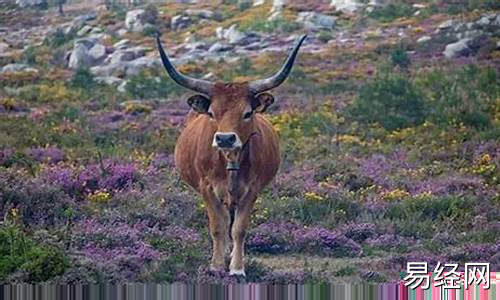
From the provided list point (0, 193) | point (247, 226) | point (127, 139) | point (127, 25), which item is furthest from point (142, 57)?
point (247, 226)

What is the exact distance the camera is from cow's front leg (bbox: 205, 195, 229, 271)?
10586 mm

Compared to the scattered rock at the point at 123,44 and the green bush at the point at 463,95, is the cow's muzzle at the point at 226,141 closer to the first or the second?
the green bush at the point at 463,95

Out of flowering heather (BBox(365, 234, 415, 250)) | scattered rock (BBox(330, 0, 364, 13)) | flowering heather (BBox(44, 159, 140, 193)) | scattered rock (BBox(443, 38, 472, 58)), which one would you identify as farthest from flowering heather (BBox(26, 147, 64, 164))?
scattered rock (BBox(443, 38, 472, 58))

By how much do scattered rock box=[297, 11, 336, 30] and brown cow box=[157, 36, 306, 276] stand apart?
9.53 feet

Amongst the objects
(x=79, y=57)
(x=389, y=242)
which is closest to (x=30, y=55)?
(x=79, y=57)

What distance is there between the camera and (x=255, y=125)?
10656 mm

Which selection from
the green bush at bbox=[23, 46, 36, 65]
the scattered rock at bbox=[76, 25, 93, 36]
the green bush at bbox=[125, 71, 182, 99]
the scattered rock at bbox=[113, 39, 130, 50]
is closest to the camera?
the green bush at bbox=[125, 71, 182, 99]

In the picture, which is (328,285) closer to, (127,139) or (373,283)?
(373,283)

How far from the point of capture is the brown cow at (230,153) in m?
10.3

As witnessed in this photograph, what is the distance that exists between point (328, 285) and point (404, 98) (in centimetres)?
296

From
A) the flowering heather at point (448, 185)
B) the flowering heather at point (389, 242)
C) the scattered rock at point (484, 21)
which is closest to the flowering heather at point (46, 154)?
the flowering heather at point (389, 242)

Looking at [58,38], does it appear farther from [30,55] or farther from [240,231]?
[240,231]

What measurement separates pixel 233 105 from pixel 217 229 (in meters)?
1.10

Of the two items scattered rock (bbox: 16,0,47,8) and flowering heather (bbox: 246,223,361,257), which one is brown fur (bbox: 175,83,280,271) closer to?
flowering heather (bbox: 246,223,361,257)
